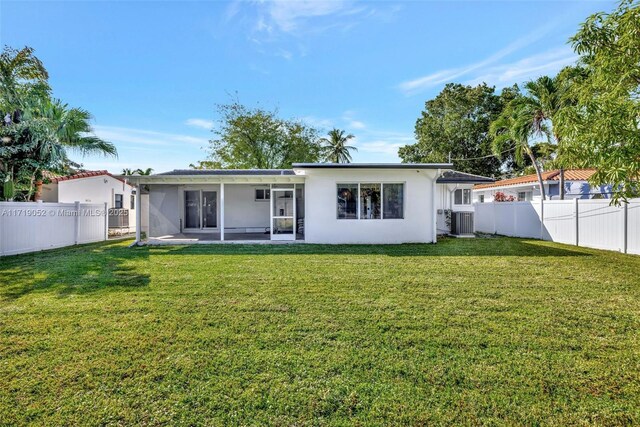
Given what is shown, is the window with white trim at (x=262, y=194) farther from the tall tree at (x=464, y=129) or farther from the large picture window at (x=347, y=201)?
the tall tree at (x=464, y=129)

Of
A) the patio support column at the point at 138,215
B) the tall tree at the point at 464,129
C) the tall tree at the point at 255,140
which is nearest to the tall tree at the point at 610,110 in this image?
the patio support column at the point at 138,215

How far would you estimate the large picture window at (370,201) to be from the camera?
44.2ft

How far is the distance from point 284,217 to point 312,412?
11617 mm

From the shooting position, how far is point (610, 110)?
5801mm

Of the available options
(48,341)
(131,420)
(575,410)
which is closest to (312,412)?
(131,420)

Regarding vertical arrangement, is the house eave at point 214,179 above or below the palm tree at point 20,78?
below

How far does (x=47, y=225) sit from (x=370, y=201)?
12175 millimetres

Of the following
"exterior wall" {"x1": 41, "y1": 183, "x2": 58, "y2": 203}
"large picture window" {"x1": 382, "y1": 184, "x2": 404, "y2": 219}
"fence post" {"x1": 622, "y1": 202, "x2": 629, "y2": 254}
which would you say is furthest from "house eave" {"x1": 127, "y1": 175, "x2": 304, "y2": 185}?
"exterior wall" {"x1": 41, "y1": 183, "x2": 58, "y2": 203}

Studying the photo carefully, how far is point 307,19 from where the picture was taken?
541 inches

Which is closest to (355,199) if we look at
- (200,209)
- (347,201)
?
(347,201)

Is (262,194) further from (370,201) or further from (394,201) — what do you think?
(394,201)

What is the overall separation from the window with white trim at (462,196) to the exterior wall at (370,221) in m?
8.47

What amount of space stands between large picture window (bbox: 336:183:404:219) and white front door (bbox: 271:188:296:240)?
211cm

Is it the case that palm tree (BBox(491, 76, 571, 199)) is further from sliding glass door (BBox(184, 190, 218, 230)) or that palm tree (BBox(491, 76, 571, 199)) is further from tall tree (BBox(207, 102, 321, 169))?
tall tree (BBox(207, 102, 321, 169))
